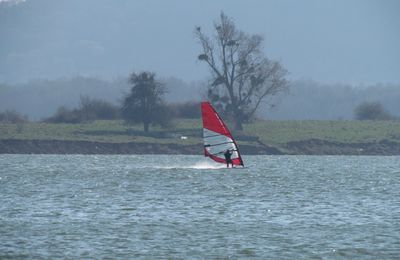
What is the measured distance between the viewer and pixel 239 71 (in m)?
131

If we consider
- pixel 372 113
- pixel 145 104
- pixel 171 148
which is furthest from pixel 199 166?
pixel 372 113

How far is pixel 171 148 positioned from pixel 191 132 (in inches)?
307

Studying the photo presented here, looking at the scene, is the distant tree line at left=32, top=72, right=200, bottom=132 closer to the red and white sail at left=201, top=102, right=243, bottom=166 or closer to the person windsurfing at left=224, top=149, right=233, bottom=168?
the red and white sail at left=201, top=102, right=243, bottom=166

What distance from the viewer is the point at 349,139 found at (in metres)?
125

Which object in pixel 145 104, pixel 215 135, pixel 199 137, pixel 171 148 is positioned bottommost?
pixel 171 148

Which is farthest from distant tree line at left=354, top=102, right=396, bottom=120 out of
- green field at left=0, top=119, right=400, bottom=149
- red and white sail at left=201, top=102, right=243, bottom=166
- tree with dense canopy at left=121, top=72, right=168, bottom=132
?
red and white sail at left=201, top=102, right=243, bottom=166

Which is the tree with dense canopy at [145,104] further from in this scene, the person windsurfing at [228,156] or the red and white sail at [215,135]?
the person windsurfing at [228,156]

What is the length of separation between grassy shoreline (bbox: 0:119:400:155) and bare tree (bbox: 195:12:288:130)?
3.02 m

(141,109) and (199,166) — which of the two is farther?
(141,109)

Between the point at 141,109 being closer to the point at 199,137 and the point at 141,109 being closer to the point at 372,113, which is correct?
the point at 199,137

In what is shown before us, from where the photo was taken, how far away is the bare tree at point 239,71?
423 ft

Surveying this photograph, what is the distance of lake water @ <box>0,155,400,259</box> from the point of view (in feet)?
121

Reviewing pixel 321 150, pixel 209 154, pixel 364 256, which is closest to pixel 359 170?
pixel 209 154

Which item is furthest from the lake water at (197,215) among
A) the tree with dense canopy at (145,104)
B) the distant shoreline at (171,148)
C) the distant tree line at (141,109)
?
the distant tree line at (141,109)
